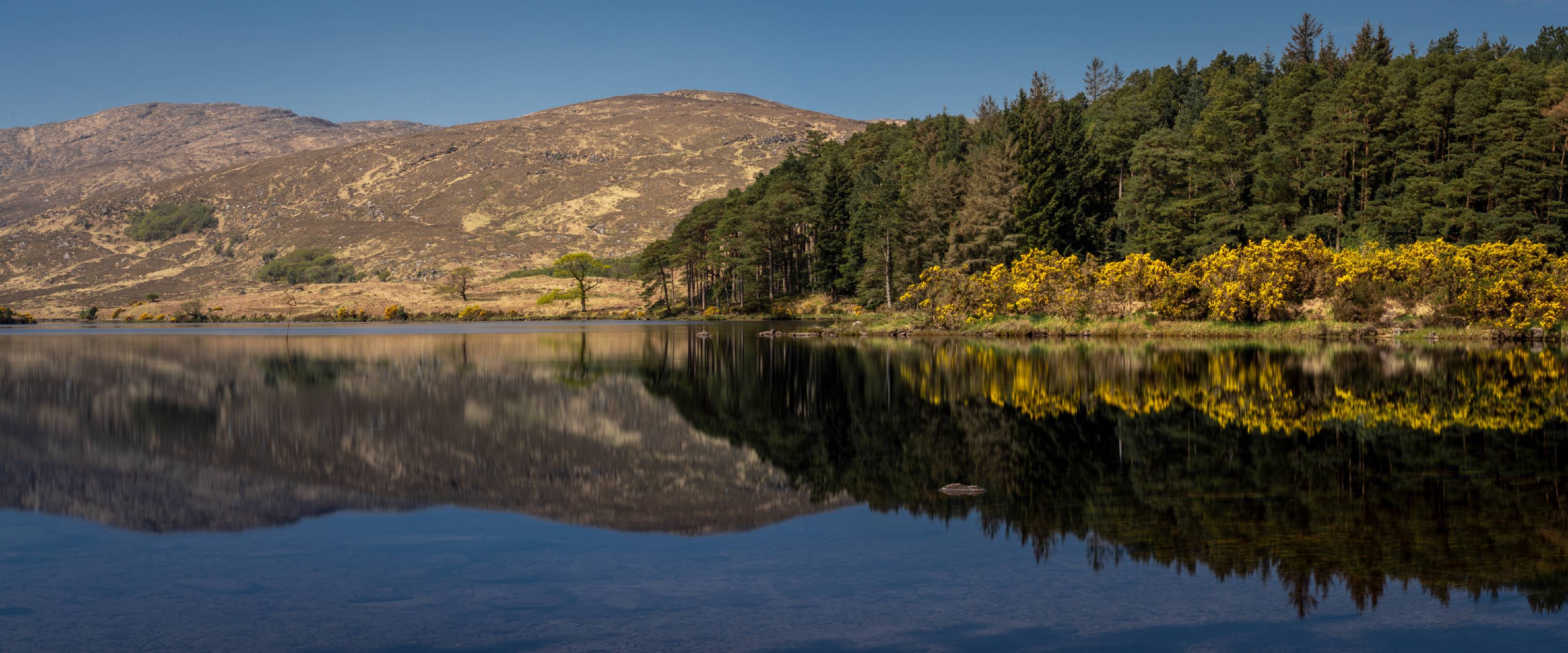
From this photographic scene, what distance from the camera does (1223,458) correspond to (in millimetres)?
14062

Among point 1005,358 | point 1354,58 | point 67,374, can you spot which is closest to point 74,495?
point 67,374

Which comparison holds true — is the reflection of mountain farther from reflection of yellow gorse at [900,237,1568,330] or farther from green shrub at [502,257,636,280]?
green shrub at [502,257,636,280]

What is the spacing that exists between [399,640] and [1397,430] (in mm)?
16624

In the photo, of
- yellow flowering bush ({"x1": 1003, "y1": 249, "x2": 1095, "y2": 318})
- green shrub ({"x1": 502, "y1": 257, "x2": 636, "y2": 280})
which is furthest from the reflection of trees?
green shrub ({"x1": 502, "y1": 257, "x2": 636, "y2": 280})

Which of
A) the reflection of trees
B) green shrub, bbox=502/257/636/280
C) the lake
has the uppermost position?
green shrub, bbox=502/257/636/280

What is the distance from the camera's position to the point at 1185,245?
8019 centimetres

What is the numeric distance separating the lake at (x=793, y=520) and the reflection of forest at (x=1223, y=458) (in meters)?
0.07

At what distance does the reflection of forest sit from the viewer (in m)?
8.88

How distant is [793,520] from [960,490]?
7.84 ft

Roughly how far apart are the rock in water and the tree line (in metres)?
63.2

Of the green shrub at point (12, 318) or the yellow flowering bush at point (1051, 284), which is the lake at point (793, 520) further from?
the green shrub at point (12, 318)

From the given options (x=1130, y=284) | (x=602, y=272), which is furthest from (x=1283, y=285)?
(x=602, y=272)

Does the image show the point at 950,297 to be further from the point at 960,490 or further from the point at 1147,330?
the point at 960,490

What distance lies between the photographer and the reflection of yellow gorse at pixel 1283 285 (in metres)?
51.8
